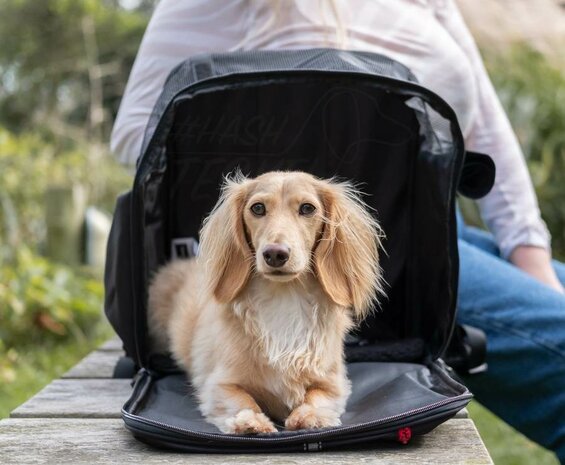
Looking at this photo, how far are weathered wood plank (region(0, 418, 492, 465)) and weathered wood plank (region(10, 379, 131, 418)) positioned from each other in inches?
4.1

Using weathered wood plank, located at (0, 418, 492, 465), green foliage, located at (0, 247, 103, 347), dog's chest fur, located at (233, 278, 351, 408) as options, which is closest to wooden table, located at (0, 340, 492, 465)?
weathered wood plank, located at (0, 418, 492, 465)

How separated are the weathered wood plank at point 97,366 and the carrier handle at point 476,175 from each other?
1316mm

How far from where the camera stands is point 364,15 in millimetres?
2850

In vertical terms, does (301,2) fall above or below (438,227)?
above

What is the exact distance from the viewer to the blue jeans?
8.75 ft

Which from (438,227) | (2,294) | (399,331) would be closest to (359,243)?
(438,227)

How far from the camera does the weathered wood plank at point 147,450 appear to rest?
6.23 ft

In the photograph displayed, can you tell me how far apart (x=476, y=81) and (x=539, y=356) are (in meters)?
1.03

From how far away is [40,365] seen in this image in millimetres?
4688

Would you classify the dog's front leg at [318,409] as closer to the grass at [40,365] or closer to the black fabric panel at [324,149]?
the black fabric panel at [324,149]

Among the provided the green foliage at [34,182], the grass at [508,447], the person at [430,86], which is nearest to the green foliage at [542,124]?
the grass at [508,447]

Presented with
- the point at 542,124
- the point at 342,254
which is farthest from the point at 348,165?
the point at 542,124

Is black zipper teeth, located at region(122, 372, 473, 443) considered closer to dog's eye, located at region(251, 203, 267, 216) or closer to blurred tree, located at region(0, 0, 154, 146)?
dog's eye, located at region(251, 203, 267, 216)

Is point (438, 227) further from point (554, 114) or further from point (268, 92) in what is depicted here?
point (554, 114)
